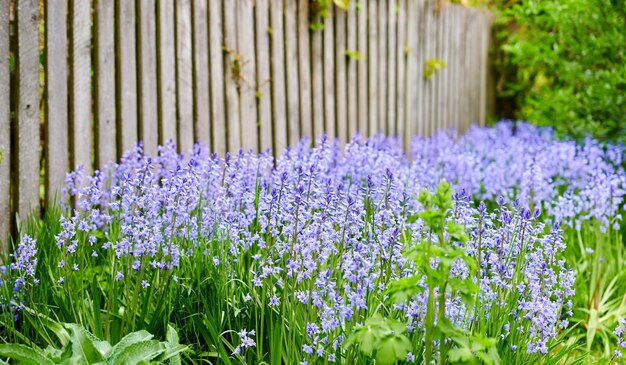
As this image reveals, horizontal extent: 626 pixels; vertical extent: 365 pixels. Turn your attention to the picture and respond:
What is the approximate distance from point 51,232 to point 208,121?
172 centimetres

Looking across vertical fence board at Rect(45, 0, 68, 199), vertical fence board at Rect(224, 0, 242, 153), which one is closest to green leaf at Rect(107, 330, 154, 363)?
vertical fence board at Rect(45, 0, 68, 199)

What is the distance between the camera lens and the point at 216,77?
16.5ft

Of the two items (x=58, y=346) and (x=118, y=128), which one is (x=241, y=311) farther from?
(x=118, y=128)

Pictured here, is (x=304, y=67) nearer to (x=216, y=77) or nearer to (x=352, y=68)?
(x=352, y=68)

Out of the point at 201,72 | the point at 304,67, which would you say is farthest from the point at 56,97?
the point at 304,67

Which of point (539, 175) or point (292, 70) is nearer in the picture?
point (539, 175)

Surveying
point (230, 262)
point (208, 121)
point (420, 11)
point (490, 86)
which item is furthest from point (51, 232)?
point (490, 86)

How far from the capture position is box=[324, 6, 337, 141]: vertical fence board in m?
6.25

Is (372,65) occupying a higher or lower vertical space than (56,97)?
higher

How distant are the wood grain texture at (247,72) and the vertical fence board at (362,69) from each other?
154 cm

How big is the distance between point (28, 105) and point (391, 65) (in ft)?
13.9

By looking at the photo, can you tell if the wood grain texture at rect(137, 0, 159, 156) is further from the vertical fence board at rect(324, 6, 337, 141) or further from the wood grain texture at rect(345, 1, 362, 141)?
the wood grain texture at rect(345, 1, 362, 141)

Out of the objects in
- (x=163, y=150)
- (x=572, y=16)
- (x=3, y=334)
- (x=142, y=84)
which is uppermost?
(x=572, y=16)

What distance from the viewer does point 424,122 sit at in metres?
8.15
